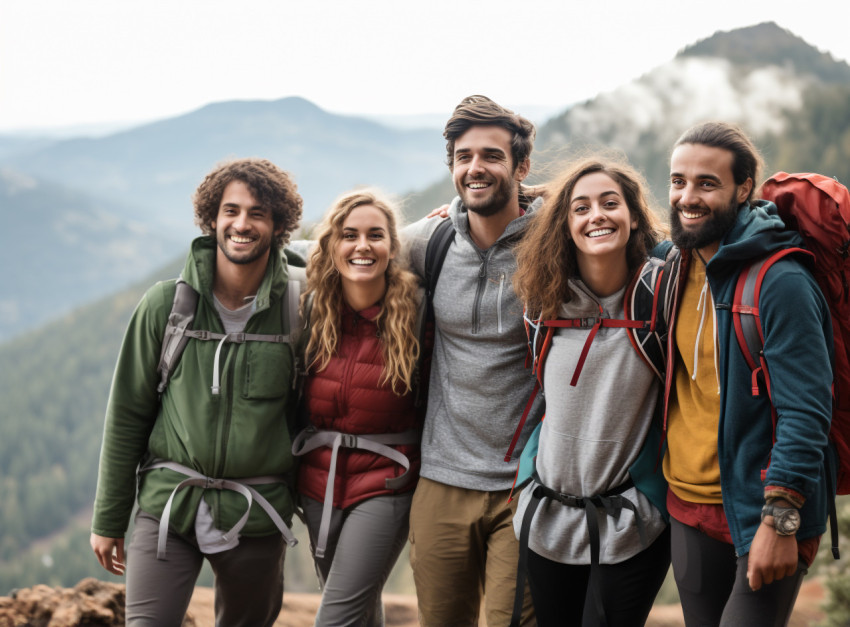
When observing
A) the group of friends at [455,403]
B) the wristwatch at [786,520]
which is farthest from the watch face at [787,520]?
the group of friends at [455,403]

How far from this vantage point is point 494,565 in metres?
3.35

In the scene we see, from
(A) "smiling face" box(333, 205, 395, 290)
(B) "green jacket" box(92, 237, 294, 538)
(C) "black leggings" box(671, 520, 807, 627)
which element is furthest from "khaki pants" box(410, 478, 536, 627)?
(A) "smiling face" box(333, 205, 395, 290)

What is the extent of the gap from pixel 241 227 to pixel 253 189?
217 millimetres

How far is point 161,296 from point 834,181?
2.85 meters

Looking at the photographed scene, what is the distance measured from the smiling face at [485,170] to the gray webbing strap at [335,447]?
1.21 m

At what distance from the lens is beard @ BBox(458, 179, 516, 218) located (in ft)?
11.6

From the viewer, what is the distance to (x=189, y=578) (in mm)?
3430

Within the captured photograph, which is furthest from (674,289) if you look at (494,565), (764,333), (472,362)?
(494,565)

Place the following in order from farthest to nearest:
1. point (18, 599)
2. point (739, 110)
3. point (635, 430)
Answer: point (739, 110)
point (18, 599)
point (635, 430)

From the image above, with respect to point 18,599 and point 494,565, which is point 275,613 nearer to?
point 494,565

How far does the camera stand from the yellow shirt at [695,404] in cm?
263

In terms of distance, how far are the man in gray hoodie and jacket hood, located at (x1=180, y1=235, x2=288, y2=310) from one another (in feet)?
2.62

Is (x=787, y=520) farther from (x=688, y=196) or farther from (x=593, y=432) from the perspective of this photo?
(x=688, y=196)

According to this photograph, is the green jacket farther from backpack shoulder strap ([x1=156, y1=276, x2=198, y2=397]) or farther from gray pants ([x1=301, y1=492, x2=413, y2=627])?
gray pants ([x1=301, y1=492, x2=413, y2=627])
